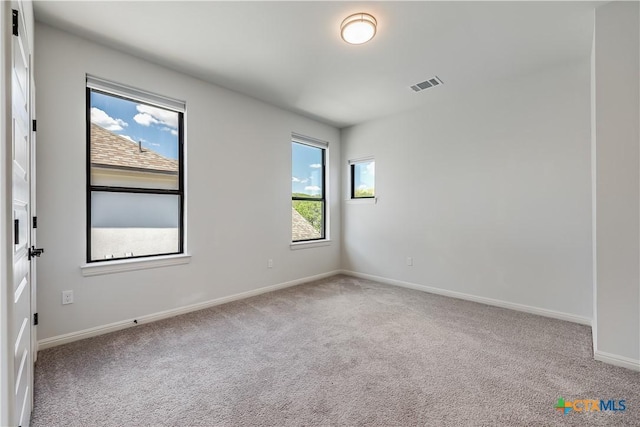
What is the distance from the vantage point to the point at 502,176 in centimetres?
340

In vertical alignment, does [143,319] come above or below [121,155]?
below

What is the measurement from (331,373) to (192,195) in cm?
237

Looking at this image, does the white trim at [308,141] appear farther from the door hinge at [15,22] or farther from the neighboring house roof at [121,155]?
the door hinge at [15,22]

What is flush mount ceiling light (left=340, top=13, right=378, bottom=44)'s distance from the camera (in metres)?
2.23

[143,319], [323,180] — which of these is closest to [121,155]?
[143,319]

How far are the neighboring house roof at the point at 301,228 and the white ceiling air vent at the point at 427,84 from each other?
2.38m

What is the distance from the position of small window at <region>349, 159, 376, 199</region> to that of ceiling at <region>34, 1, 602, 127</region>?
148 centimetres

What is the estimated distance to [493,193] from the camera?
3475 millimetres

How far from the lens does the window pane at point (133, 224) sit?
271cm

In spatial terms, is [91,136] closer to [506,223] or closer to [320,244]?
[320,244]

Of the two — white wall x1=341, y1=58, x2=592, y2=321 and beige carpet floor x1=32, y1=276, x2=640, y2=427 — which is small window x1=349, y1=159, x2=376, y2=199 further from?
beige carpet floor x1=32, y1=276, x2=640, y2=427

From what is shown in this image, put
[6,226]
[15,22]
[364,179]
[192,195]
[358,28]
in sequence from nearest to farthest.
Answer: [6,226]
[15,22]
[358,28]
[192,195]
[364,179]

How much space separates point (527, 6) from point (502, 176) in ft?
5.87

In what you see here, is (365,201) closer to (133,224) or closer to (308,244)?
(308,244)
